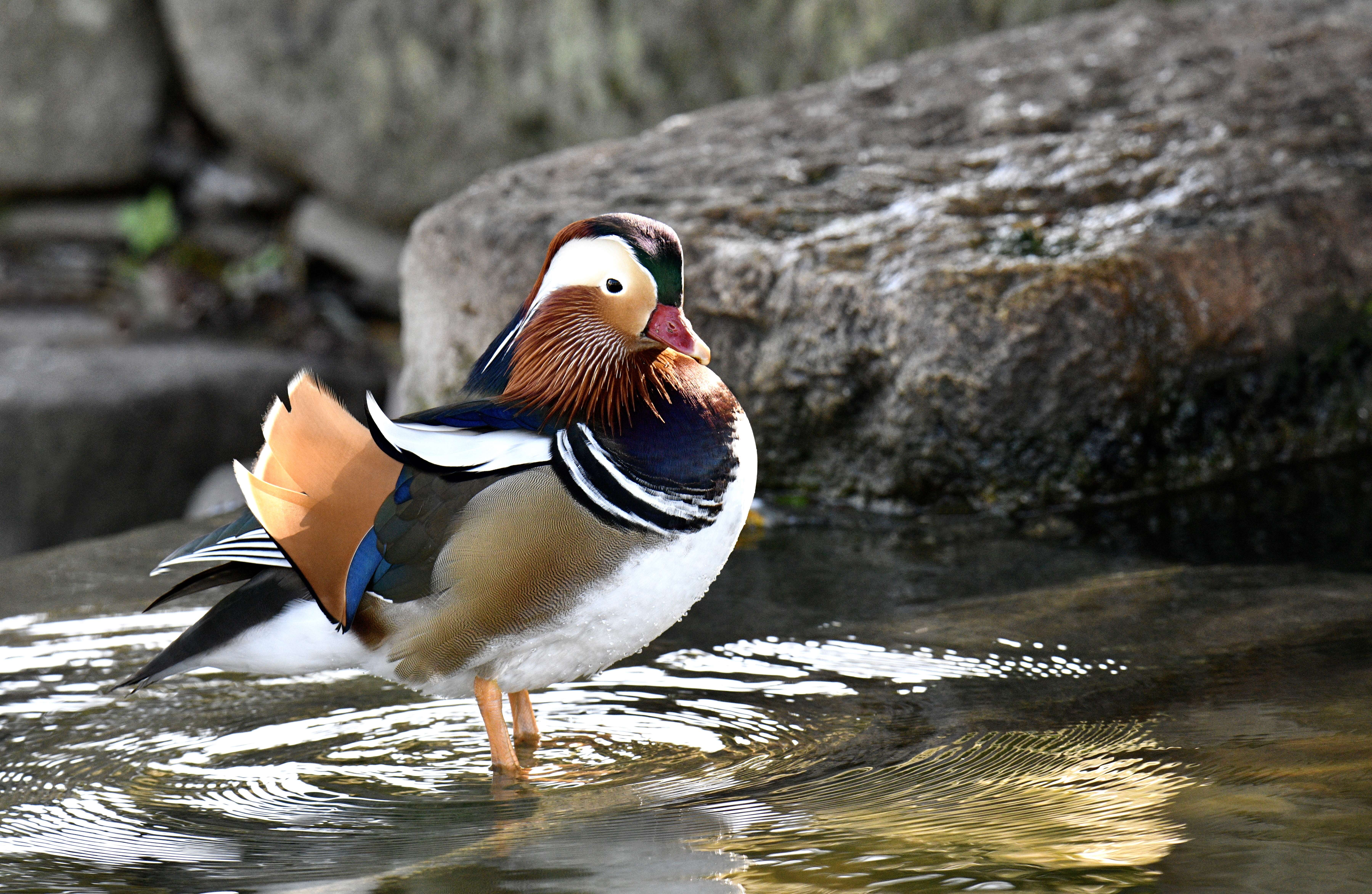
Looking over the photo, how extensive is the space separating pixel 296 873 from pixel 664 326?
0.99 m

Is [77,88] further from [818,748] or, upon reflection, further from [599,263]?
[818,748]

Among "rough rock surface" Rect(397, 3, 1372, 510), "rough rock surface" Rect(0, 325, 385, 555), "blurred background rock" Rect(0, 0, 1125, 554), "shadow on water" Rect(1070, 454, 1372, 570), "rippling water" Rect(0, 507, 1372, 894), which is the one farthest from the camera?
"blurred background rock" Rect(0, 0, 1125, 554)

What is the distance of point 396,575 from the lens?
7.51 ft

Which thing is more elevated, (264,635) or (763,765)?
(264,635)

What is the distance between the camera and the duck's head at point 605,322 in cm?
227

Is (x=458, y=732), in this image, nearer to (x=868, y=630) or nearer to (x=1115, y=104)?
(x=868, y=630)

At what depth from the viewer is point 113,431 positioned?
6.25 m

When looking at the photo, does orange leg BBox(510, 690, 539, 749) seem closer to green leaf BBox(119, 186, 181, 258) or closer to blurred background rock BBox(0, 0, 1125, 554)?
blurred background rock BBox(0, 0, 1125, 554)

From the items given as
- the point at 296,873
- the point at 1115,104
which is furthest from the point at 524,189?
the point at 296,873

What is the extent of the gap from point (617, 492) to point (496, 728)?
458 mm

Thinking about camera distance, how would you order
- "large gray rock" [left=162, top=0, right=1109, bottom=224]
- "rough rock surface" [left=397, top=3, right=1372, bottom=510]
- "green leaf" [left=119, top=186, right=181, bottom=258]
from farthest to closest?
"green leaf" [left=119, top=186, right=181, bottom=258]
"large gray rock" [left=162, top=0, right=1109, bottom=224]
"rough rock surface" [left=397, top=3, right=1372, bottom=510]

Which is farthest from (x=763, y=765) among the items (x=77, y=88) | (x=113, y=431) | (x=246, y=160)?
(x=77, y=88)

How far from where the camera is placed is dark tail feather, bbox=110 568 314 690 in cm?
236

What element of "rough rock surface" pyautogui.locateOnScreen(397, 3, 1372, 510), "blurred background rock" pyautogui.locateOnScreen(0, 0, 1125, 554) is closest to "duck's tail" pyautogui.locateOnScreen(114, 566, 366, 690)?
"rough rock surface" pyautogui.locateOnScreen(397, 3, 1372, 510)
